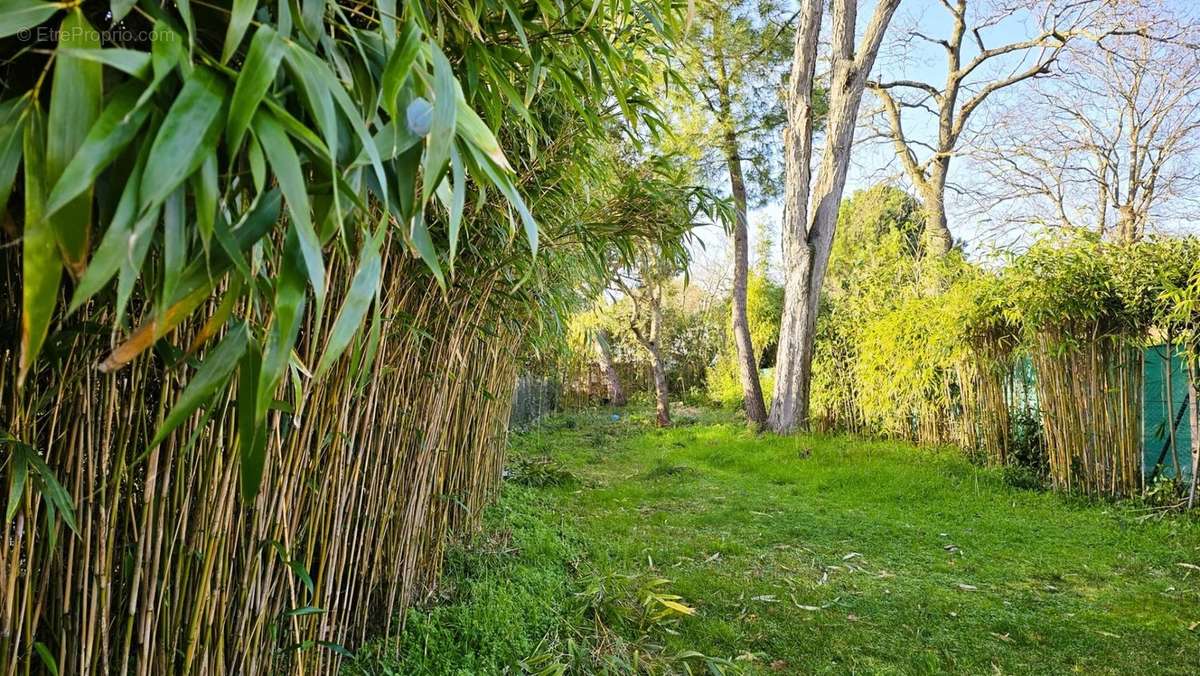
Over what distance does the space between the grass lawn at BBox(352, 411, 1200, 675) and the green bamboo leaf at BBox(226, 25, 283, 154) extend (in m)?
1.47

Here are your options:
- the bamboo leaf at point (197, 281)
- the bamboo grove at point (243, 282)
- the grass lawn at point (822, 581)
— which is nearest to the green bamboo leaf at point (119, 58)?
the bamboo grove at point (243, 282)

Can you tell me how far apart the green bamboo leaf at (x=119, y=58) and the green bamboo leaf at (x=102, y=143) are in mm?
16

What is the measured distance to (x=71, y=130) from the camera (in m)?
0.38


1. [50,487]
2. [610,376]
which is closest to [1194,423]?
[50,487]

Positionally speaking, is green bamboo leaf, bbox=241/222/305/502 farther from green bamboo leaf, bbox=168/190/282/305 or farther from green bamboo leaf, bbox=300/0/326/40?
green bamboo leaf, bbox=300/0/326/40

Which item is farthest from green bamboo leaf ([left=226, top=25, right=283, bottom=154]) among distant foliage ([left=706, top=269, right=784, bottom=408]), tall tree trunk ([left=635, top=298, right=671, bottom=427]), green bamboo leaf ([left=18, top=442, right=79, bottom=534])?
distant foliage ([left=706, top=269, right=784, bottom=408])

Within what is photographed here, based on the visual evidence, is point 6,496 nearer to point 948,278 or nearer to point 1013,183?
point 948,278

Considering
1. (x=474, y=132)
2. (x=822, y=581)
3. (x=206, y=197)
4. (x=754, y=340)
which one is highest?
(x=754, y=340)

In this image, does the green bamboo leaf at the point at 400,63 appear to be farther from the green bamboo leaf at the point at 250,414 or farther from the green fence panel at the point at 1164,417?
the green fence panel at the point at 1164,417

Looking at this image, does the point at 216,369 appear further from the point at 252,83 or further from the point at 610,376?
the point at 610,376

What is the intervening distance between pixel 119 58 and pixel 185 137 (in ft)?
0.20

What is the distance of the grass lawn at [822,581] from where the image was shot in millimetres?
1827

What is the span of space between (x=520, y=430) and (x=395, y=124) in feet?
22.5

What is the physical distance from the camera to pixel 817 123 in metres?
7.22
